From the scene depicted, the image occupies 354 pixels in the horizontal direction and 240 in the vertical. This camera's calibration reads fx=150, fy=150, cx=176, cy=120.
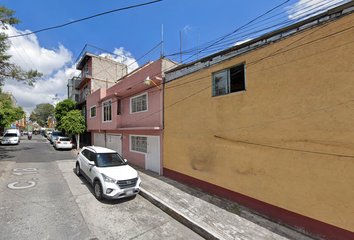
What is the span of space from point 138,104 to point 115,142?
4.85 m

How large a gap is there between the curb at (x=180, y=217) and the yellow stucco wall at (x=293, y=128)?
1857 millimetres

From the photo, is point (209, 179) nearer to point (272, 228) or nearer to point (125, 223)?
point (272, 228)

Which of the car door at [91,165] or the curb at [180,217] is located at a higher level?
the car door at [91,165]

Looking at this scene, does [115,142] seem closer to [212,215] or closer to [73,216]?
[73,216]

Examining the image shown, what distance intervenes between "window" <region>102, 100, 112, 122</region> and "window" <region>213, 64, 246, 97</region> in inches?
369

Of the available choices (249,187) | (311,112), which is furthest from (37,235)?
(311,112)

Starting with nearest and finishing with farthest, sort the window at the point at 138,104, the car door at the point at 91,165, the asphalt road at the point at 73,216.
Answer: the asphalt road at the point at 73,216 < the car door at the point at 91,165 < the window at the point at 138,104

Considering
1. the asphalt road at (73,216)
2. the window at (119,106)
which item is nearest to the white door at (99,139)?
the window at (119,106)

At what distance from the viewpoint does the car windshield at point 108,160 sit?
6164 millimetres

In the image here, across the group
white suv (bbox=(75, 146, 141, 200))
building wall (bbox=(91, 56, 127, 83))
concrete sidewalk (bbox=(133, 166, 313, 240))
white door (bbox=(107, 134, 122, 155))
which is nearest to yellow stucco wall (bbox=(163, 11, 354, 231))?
concrete sidewalk (bbox=(133, 166, 313, 240))

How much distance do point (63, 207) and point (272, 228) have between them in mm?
6173

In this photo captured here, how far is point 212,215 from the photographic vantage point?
451 centimetres

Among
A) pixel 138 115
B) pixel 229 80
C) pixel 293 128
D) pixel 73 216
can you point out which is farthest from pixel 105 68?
pixel 293 128

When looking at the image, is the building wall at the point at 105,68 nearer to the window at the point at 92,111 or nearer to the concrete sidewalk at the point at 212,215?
the window at the point at 92,111
